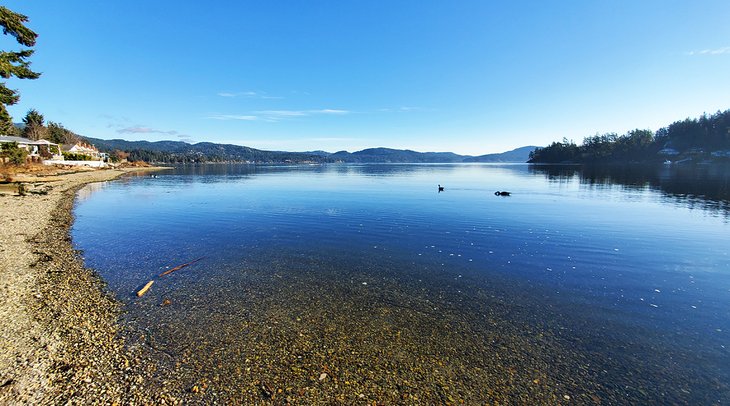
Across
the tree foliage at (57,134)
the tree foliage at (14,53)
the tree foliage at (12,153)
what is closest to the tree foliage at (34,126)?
the tree foliage at (57,134)

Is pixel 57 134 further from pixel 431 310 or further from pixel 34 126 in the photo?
pixel 431 310

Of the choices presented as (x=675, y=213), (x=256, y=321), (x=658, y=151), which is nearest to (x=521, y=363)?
(x=256, y=321)

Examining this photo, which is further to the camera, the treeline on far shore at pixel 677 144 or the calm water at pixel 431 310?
the treeline on far shore at pixel 677 144

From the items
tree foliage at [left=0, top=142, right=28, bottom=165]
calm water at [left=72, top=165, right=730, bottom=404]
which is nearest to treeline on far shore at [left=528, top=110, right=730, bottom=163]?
calm water at [left=72, top=165, right=730, bottom=404]

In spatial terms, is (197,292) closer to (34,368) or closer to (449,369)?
(34,368)

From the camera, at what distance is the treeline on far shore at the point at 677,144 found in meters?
150

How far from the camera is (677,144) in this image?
559 feet

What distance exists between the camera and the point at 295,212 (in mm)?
30875

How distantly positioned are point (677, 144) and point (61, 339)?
24284 cm

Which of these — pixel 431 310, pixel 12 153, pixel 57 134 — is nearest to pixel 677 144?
pixel 431 310

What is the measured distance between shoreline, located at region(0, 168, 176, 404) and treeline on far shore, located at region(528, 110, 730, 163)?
705 feet

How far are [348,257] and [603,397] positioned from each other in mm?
11598

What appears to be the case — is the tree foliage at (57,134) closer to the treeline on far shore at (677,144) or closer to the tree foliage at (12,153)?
the tree foliage at (12,153)

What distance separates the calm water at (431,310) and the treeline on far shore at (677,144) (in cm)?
19148
